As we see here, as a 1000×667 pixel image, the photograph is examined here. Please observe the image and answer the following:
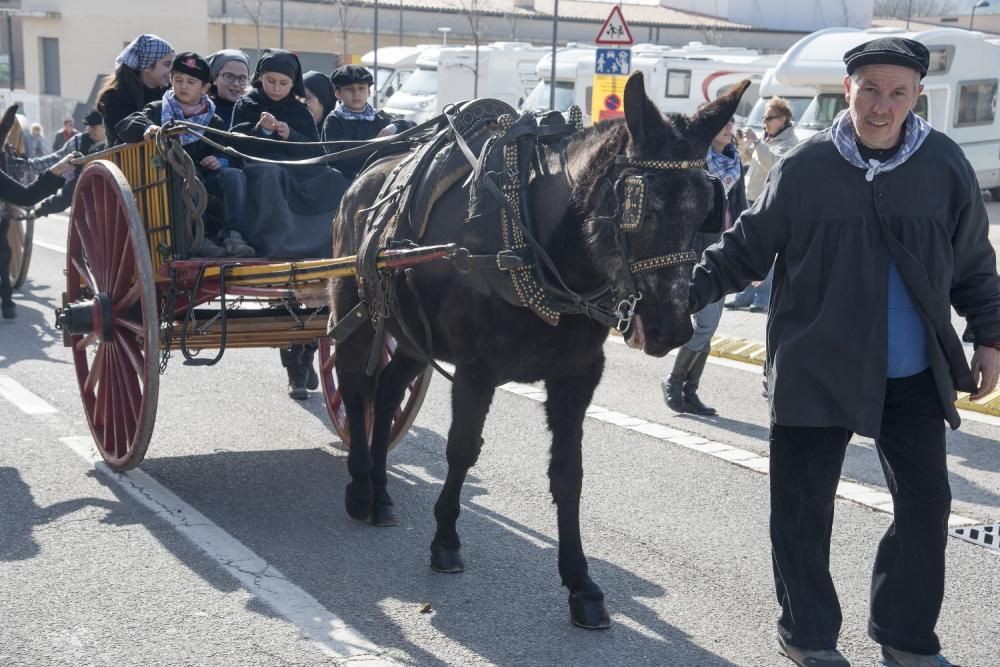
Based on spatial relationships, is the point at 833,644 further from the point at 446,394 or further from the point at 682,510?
the point at 446,394

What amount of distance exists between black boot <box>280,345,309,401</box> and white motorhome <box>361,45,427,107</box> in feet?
81.9

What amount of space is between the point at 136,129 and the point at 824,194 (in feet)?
13.1

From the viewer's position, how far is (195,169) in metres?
6.28

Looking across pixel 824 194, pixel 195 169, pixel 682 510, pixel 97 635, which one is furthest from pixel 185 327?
pixel 824 194

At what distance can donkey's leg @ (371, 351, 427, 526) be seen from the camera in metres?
5.84

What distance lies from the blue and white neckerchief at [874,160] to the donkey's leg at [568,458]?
4.32ft

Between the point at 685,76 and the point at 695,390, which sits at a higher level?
the point at 685,76

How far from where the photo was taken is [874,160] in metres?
3.84

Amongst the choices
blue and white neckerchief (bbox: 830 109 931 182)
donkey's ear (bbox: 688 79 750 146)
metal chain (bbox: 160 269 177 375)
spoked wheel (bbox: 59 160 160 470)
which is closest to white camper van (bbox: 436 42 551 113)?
spoked wheel (bbox: 59 160 160 470)

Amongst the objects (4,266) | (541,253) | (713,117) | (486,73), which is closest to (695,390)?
(541,253)

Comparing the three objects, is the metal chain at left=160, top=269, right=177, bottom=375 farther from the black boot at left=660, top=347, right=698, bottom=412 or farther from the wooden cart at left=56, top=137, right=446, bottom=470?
the black boot at left=660, top=347, right=698, bottom=412

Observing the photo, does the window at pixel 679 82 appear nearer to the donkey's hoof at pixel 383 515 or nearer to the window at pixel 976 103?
the window at pixel 976 103

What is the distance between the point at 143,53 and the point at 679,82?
21.9m

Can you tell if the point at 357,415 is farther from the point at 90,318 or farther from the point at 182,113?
the point at 182,113
